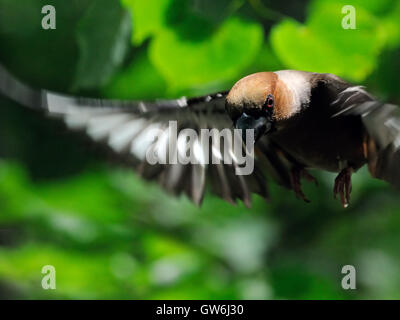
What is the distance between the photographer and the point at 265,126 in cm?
126

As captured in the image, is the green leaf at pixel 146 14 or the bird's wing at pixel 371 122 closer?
the bird's wing at pixel 371 122

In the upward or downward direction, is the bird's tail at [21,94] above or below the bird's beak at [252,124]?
above

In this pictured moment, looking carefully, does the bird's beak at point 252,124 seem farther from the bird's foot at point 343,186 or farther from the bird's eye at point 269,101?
the bird's foot at point 343,186

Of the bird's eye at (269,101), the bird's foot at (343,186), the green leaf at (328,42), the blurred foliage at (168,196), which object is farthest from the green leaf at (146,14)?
the bird's foot at (343,186)

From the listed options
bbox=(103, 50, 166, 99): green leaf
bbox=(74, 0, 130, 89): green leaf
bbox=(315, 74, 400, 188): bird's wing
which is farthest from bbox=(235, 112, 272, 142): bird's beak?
bbox=(103, 50, 166, 99): green leaf

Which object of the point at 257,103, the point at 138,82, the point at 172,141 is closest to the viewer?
the point at 257,103

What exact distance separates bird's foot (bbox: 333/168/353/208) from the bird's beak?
200mm

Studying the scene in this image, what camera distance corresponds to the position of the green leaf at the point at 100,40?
1.57 meters

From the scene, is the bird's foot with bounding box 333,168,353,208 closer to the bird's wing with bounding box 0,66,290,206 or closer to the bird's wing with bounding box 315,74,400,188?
the bird's wing with bounding box 315,74,400,188

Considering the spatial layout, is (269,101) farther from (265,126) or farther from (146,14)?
(146,14)

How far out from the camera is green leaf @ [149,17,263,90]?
1529mm

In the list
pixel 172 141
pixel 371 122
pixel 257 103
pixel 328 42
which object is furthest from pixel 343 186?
pixel 172 141

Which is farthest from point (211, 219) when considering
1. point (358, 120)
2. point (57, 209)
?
point (358, 120)

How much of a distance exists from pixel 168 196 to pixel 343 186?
1.28 m
